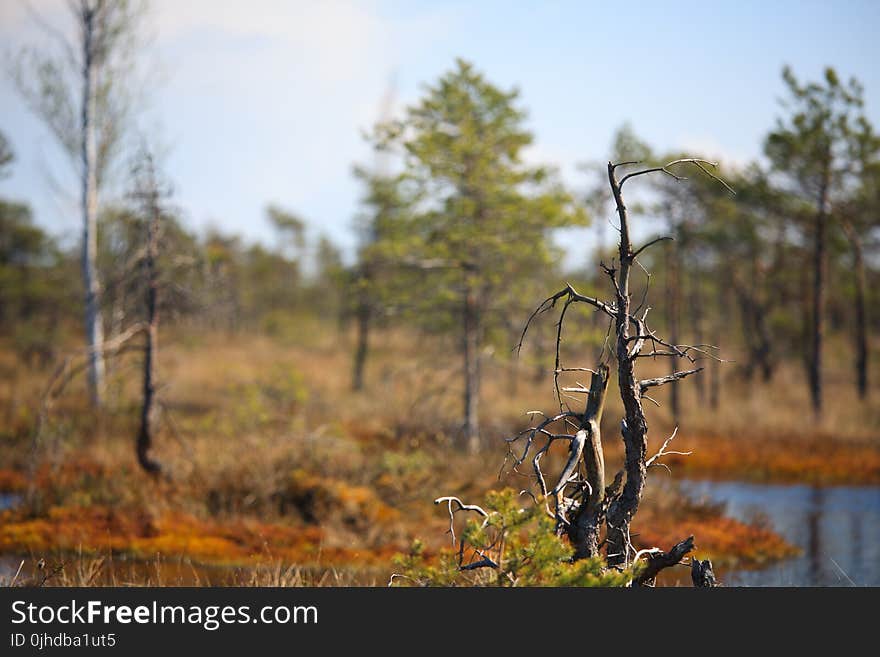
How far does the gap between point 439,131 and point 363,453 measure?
21.9 feet

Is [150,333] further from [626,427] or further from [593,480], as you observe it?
[626,427]

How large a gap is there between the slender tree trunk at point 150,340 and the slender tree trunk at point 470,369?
5.94 m

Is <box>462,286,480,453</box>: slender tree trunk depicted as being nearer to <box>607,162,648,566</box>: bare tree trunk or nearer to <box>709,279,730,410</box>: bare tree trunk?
Answer: <box>709,279,730,410</box>: bare tree trunk

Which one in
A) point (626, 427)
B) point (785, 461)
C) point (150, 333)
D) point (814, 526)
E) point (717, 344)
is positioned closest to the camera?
point (626, 427)

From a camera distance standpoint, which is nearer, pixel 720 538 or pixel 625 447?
Answer: pixel 625 447

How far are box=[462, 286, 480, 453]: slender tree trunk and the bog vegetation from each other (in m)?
0.07

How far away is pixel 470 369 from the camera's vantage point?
16938mm

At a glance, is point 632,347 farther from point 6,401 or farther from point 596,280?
point 596,280

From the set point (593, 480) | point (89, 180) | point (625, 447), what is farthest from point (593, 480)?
point (89, 180)

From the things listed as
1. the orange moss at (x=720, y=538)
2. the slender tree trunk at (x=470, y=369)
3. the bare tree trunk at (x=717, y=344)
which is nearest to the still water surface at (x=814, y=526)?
the orange moss at (x=720, y=538)

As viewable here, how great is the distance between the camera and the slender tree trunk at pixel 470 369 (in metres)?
16.8

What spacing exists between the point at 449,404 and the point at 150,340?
6632 mm
